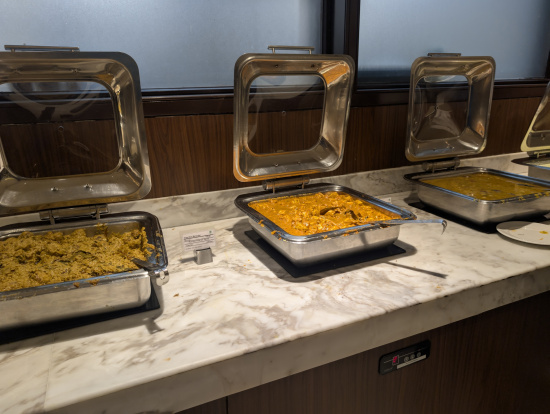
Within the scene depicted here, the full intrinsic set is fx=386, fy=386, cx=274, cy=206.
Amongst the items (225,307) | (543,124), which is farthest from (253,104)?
(543,124)

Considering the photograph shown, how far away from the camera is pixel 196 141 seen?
4.34 ft

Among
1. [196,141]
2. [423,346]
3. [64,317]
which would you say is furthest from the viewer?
[196,141]

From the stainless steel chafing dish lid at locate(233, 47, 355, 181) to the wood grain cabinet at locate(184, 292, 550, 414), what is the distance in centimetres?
65

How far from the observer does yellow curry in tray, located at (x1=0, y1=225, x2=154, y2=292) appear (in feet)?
2.69

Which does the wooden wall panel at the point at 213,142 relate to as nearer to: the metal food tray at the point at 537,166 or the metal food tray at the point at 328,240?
the metal food tray at the point at 537,166

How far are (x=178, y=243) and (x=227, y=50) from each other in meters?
0.69

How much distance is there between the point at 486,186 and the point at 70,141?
1.42 metres

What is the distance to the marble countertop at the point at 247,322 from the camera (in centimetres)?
69

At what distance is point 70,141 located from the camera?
1.09 m

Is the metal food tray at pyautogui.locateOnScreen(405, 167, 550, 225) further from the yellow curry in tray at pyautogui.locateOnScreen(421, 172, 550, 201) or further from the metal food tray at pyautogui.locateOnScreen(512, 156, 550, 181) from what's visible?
the metal food tray at pyautogui.locateOnScreen(512, 156, 550, 181)

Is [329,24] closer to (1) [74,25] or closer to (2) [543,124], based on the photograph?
(1) [74,25]

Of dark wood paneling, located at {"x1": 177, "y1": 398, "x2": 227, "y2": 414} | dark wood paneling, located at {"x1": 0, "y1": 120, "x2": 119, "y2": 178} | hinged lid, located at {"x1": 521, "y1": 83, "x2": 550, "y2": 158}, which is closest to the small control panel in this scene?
dark wood paneling, located at {"x1": 177, "y1": 398, "x2": 227, "y2": 414}

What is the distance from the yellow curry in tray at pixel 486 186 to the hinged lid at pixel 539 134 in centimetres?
38

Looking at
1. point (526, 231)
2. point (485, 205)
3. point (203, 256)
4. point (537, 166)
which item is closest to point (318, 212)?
point (203, 256)
